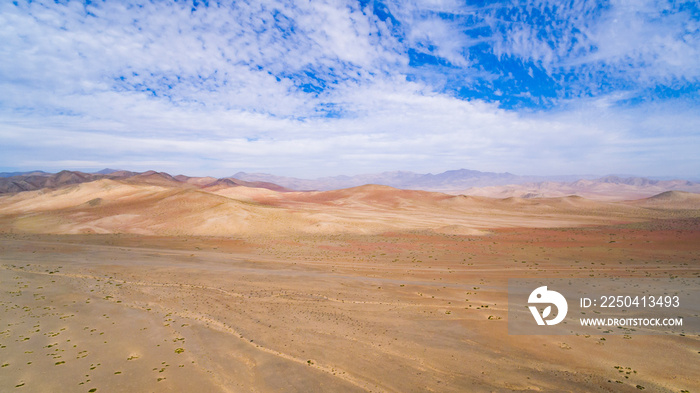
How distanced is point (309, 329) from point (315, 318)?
1138mm

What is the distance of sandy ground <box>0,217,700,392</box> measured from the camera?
27.3ft

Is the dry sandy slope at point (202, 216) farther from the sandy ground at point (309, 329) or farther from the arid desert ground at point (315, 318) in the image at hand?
the sandy ground at point (309, 329)

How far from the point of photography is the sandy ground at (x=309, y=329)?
8328 mm

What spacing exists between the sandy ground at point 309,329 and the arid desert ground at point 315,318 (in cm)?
6

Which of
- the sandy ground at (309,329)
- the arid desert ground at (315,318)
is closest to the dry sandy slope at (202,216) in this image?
the arid desert ground at (315,318)

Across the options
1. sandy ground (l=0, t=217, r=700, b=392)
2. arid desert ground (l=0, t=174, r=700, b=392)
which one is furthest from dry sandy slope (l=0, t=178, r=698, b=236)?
sandy ground (l=0, t=217, r=700, b=392)

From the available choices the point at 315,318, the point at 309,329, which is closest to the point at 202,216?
the point at 315,318

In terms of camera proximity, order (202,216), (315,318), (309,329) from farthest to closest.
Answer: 1. (202,216)
2. (315,318)
3. (309,329)

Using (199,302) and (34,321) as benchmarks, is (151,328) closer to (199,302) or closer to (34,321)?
(199,302)

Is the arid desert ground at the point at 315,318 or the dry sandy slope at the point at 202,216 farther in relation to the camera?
the dry sandy slope at the point at 202,216

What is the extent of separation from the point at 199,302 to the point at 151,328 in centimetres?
314

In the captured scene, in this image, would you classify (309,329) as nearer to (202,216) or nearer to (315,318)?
(315,318)

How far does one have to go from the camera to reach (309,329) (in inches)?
458

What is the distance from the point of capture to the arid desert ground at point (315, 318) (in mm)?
8398
